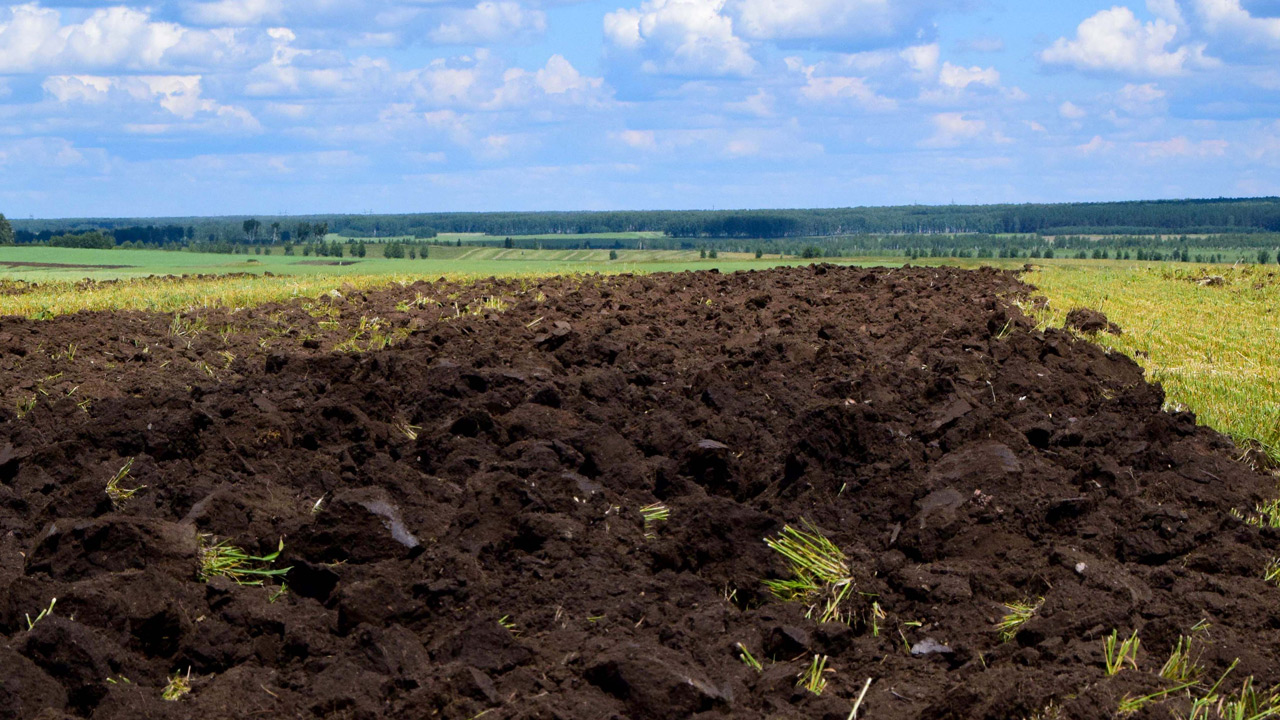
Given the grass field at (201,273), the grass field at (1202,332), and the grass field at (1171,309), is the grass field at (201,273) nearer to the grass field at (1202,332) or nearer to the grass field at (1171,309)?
the grass field at (1171,309)

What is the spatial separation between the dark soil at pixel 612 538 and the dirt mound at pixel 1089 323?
14.1 feet

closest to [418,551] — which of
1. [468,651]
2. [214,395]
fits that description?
[468,651]

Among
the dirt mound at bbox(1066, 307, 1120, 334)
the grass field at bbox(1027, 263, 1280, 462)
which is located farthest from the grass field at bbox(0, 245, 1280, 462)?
the dirt mound at bbox(1066, 307, 1120, 334)

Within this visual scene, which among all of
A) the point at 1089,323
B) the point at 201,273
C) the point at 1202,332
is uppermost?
the point at 1089,323

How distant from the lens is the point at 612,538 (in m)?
5.32

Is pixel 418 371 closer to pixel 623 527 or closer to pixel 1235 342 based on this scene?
pixel 623 527

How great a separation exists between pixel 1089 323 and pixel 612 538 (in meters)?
9.67

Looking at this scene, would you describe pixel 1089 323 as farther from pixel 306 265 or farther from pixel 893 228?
pixel 893 228

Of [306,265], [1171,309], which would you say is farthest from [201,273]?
[1171,309]

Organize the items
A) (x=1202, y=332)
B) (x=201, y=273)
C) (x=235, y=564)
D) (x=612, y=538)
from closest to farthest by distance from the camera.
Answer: (x=235, y=564), (x=612, y=538), (x=1202, y=332), (x=201, y=273)

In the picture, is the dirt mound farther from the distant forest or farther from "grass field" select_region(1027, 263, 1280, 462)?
the distant forest

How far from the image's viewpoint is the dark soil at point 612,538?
405 centimetres

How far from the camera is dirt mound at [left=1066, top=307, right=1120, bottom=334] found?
1331 centimetres

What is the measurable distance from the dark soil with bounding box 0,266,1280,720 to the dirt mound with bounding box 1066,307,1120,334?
4283 mm
